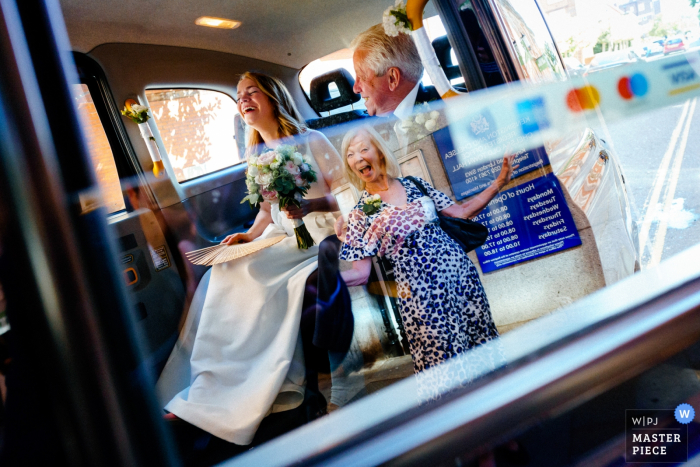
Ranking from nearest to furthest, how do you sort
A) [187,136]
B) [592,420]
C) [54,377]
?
[54,377] → [592,420] → [187,136]

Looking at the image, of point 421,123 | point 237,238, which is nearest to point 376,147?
point 421,123

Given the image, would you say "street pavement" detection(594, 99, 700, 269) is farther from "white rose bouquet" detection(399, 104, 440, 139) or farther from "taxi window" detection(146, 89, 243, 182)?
"taxi window" detection(146, 89, 243, 182)

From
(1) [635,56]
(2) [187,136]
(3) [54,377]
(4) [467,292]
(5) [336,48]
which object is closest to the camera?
(3) [54,377]

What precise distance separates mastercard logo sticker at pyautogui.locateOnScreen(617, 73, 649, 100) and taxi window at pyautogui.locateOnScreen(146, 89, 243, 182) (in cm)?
147

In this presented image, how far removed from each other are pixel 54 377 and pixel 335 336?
83 cm

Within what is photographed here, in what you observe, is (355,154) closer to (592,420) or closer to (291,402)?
(291,402)

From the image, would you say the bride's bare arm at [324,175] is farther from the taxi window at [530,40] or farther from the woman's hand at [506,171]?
the taxi window at [530,40]

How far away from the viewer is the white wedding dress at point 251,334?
4.29ft

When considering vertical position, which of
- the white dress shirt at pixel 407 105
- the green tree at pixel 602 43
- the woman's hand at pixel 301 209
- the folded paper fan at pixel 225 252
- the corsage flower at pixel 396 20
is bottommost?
the folded paper fan at pixel 225 252

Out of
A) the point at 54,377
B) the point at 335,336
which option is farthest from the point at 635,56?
the point at 54,377

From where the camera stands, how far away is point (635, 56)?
1.84m

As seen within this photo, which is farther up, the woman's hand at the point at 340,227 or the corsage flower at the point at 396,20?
the corsage flower at the point at 396,20

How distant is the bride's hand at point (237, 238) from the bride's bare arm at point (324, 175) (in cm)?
14

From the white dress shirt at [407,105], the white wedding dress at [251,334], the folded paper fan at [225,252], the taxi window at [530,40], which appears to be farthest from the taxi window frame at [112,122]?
the taxi window at [530,40]
